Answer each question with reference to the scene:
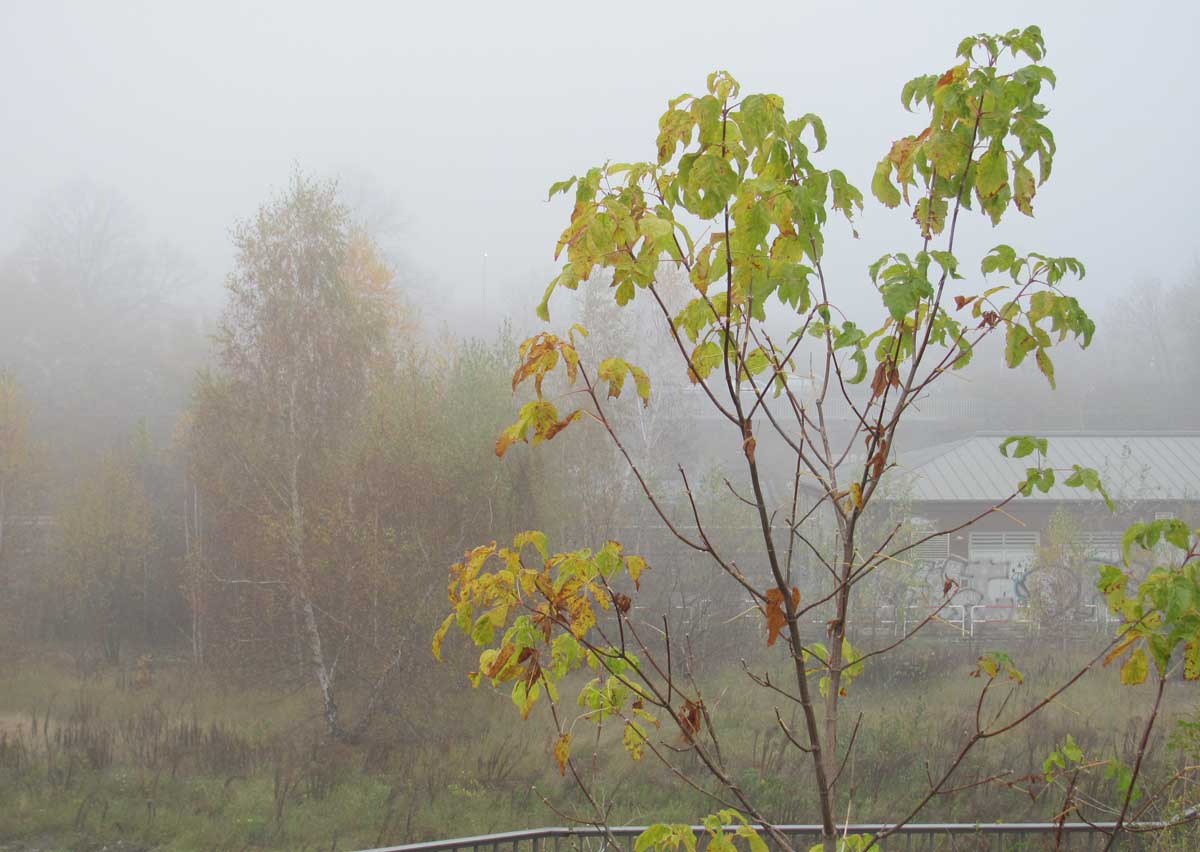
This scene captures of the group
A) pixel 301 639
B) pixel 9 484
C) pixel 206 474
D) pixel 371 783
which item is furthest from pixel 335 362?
pixel 9 484

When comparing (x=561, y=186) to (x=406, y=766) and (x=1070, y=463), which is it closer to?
(x=406, y=766)

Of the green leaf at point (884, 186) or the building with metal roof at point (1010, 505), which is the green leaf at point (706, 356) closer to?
the green leaf at point (884, 186)

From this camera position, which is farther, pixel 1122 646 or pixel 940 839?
pixel 940 839

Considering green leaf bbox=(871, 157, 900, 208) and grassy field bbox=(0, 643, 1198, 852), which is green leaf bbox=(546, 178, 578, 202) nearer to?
green leaf bbox=(871, 157, 900, 208)

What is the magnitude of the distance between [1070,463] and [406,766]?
22.0 metres

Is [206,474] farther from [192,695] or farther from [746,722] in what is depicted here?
[746,722]

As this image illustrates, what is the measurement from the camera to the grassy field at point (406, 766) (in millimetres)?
9953

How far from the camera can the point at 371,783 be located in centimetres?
1118

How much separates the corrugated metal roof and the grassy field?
9.97m

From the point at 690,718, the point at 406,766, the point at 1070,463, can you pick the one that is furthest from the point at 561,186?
the point at 1070,463

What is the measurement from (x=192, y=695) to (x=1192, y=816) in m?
16.0

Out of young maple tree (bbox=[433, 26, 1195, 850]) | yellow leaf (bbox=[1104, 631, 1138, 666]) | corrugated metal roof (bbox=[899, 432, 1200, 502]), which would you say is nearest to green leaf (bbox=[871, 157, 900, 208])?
young maple tree (bbox=[433, 26, 1195, 850])

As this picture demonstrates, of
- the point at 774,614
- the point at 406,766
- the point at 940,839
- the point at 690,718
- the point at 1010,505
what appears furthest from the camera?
the point at 1010,505

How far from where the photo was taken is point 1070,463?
88.0ft
